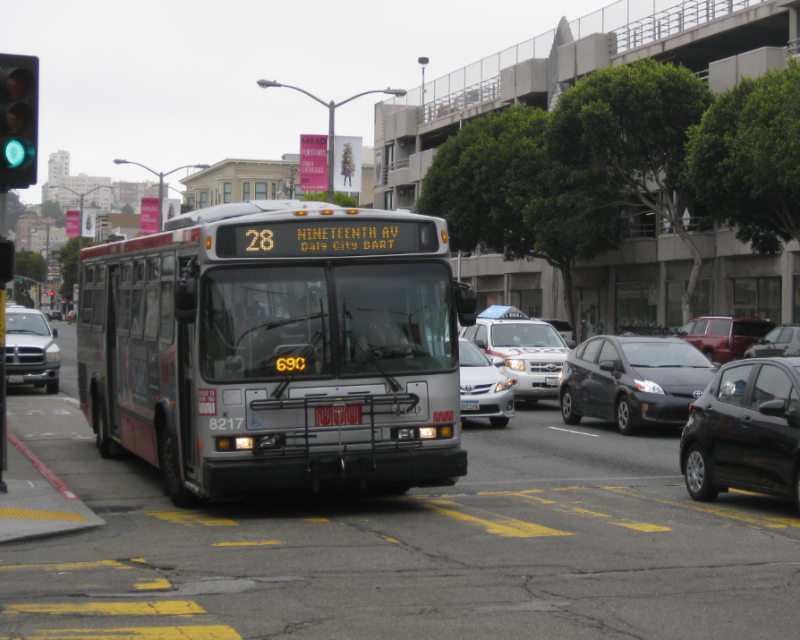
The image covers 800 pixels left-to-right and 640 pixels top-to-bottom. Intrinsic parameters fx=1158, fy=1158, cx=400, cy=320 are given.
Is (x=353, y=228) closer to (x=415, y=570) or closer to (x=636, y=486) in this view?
(x=415, y=570)

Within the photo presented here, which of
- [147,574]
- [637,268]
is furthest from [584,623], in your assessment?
[637,268]

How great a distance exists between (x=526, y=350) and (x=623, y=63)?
30.6 meters

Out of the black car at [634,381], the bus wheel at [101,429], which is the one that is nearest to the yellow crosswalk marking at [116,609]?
the bus wheel at [101,429]

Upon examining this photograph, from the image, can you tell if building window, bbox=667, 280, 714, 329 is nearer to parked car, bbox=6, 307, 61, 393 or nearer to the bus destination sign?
parked car, bbox=6, 307, 61, 393

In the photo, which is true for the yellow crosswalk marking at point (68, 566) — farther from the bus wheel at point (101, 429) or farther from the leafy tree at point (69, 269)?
the leafy tree at point (69, 269)

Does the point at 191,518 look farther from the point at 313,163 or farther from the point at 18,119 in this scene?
the point at 313,163

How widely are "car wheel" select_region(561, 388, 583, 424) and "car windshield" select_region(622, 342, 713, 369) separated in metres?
1.69

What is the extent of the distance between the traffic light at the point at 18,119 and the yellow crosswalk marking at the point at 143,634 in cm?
551

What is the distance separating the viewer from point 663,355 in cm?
1866

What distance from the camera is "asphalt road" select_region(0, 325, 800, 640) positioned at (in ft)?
20.9

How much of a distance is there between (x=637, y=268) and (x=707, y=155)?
55.4 feet

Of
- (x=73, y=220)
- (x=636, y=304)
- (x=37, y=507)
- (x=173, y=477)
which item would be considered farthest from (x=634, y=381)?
(x=73, y=220)

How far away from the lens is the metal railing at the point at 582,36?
46.8 meters

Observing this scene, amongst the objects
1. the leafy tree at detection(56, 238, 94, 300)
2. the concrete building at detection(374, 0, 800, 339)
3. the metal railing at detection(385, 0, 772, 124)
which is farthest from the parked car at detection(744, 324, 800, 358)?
the leafy tree at detection(56, 238, 94, 300)
